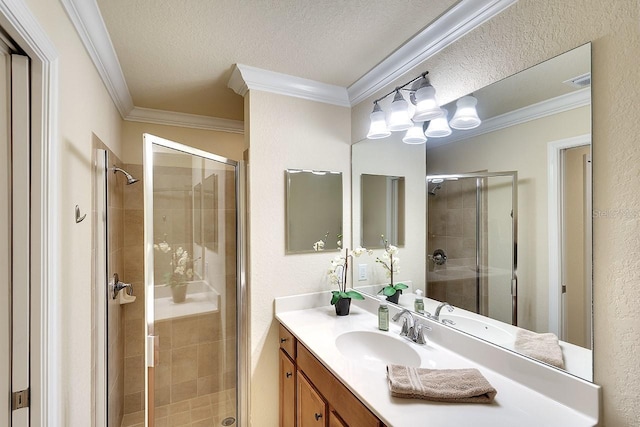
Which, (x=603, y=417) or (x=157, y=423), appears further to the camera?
(x=157, y=423)

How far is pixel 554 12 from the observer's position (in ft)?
3.27

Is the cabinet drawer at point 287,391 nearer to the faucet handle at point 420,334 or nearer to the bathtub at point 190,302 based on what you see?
the bathtub at point 190,302

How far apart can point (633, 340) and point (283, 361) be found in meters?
1.53

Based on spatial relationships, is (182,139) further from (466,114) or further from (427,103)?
(466,114)

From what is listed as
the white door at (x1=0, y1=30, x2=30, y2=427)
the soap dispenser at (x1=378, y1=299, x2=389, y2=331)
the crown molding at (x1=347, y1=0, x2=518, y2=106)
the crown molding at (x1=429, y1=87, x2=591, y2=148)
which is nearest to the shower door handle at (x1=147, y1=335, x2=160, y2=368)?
the white door at (x1=0, y1=30, x2=30, y2=427)

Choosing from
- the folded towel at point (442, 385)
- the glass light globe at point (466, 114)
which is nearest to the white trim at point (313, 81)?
the glass light globe at point (466, 114)

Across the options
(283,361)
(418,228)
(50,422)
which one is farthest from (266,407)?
(418,228)

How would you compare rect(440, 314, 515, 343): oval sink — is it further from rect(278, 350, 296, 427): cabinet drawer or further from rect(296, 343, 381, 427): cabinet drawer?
rect(278, 350, 296, 427): cabinet drawer

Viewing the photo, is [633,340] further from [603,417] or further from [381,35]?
[381,35]

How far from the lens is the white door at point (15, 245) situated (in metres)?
0.88

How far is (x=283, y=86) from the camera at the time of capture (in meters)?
1.87

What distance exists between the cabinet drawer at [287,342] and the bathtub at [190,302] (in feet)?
1.38

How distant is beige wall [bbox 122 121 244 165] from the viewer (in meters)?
2.36

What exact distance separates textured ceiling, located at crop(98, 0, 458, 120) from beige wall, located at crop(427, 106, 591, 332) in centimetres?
Result: 61
